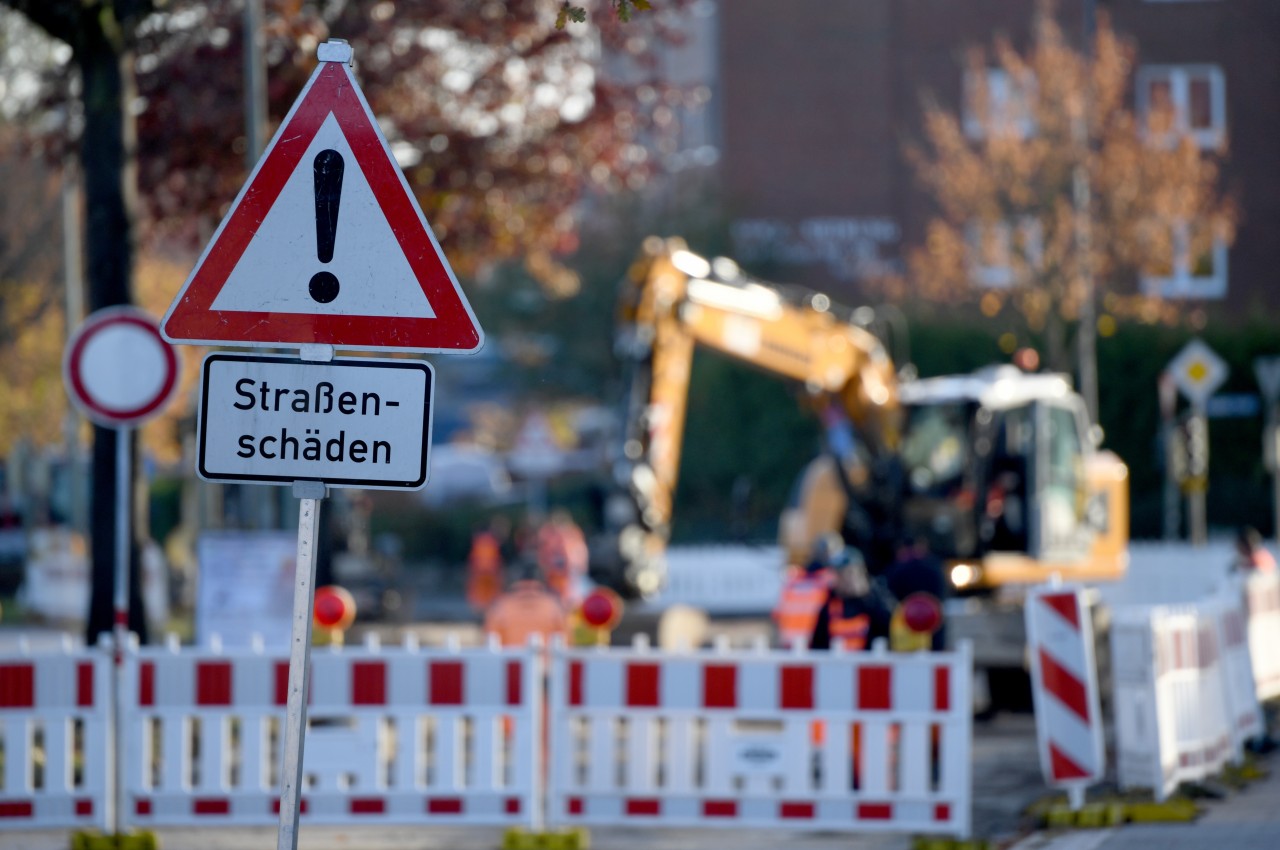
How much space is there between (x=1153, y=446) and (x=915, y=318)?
5.35m

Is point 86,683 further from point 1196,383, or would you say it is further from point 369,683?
point 1196,383

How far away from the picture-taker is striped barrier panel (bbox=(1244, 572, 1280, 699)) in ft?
47.0

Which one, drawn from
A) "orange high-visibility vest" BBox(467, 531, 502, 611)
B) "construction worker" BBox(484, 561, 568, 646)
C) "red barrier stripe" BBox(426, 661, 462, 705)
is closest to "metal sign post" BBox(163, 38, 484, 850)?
"red barrier stripe" BBox(426, 661, 462, 705)

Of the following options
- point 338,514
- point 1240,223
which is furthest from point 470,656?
point 1240,223

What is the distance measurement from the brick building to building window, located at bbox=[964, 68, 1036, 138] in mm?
→ 5226

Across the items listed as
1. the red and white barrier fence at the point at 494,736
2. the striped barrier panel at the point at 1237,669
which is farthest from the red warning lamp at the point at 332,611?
the striped barrier panel at the point at 1237,669

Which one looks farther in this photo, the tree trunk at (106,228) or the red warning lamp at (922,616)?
the tree trunk at (106,228)

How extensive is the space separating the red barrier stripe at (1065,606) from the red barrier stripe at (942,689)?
4.83 ft

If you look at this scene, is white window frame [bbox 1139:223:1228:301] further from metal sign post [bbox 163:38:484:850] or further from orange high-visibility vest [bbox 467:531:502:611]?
metal sign post [bbox 163:38:484:850]

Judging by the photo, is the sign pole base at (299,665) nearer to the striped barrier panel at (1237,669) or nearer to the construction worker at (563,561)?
the striped barrier panel at (1237,669)

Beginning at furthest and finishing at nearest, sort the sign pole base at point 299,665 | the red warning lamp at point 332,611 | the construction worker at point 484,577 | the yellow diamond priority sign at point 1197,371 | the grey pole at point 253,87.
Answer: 1. the construction worker at point 484,577
2. the yellow diamond priority sign at point 1197,371
3. the grey pole at point 253,87
4. the red warning lamp at point 332,611
5. the sign pole base at point 299,665

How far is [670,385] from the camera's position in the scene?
57.5ft

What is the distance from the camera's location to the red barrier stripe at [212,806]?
32.7 ft

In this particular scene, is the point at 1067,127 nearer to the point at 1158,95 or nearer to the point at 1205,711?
the point at 1158,95
